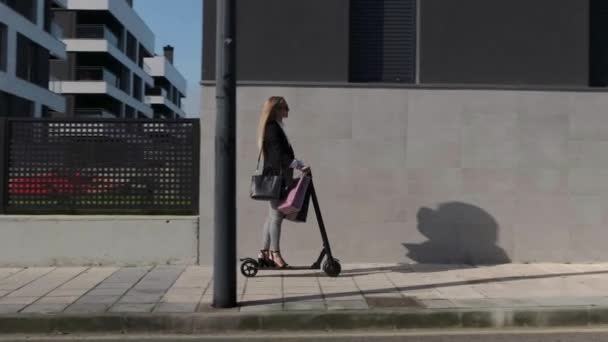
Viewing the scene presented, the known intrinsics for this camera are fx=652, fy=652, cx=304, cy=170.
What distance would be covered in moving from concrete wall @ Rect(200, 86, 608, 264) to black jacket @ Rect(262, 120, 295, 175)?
99 cm

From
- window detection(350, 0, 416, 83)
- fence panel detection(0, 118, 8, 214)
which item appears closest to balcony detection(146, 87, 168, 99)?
fence panel detection(0, 118, 8, 214)

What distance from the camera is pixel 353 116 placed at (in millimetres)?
8352

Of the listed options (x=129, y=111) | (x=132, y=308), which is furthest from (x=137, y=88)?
(x=132, y=308)

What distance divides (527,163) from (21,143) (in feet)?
21.5

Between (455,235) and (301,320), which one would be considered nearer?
(301,320)

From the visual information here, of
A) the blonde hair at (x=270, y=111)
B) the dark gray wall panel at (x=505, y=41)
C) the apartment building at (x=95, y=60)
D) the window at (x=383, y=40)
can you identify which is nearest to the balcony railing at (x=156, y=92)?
the apartment building at (x=95, y=60)

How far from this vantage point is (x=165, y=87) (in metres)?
83.1

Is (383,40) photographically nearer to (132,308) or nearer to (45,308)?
(132,308)

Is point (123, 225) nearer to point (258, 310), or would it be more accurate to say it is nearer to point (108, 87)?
point (258, 310)

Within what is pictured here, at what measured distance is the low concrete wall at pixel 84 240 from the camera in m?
8.12

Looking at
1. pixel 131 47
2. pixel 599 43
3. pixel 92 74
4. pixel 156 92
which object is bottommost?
pixel 599 43

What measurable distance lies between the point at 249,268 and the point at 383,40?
11.8 feet

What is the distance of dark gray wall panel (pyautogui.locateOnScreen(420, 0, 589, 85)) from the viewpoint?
8.46m

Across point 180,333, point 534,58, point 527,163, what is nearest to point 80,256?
point 180,333
